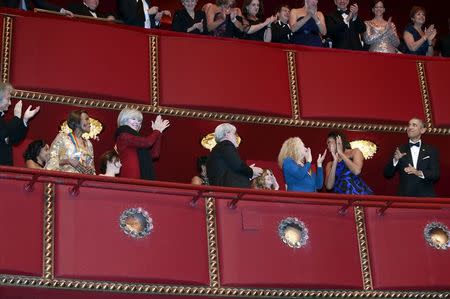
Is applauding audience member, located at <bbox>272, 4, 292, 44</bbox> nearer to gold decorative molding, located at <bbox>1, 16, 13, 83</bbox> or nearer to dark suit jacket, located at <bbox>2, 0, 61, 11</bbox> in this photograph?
dark suit jacket, located at <bbox>2, 0, 61, 11</bbox>

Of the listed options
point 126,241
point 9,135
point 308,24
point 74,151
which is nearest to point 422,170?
point 308,24

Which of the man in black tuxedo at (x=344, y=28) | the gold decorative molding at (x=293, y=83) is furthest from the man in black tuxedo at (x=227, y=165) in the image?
the man in black tuxedo at (x=344, y=28)

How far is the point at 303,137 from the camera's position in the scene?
11.4m

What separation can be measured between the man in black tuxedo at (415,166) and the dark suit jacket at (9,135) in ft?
10.8

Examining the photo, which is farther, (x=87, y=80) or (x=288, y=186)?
(x=87, y=80)

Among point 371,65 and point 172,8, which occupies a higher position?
point 172,8

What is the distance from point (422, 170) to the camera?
1024 centimetres

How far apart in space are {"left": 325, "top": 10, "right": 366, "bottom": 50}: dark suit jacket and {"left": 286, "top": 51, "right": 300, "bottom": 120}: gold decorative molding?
0.64 meters

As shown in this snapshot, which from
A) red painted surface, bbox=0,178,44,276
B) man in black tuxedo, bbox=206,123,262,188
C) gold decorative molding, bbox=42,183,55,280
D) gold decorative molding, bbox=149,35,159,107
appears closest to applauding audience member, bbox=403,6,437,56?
gold decorative molding, bbox=149,35,159,107

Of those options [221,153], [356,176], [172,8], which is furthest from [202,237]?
[172,8]

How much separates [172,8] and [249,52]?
8.69 feet

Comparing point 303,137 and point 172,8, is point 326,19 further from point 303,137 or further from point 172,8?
point 172,8

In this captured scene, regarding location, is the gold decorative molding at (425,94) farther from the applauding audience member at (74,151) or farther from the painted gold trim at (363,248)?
the applauding audience member at (74,151)

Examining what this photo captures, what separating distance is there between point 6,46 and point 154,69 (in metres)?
1.36
